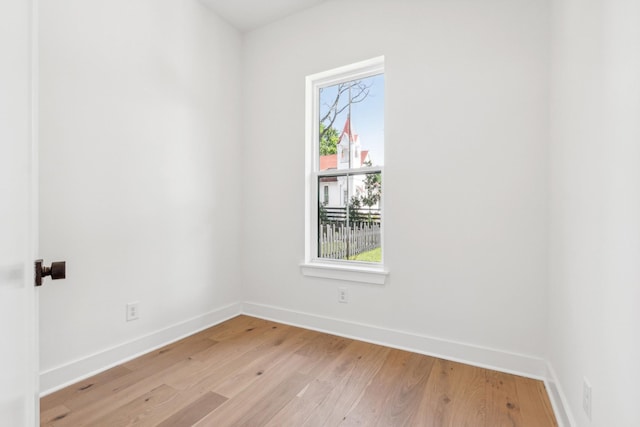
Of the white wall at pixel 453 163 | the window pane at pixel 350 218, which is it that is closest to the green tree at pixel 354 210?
the window pane at pixel 350 218

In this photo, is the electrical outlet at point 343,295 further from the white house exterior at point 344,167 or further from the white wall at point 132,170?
the white wall at point 132,170

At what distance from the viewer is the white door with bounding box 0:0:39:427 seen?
62 cm

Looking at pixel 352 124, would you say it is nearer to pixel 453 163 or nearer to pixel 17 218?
pixel 453 163

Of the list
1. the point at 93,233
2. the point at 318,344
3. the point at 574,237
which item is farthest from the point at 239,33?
the point at 574,237

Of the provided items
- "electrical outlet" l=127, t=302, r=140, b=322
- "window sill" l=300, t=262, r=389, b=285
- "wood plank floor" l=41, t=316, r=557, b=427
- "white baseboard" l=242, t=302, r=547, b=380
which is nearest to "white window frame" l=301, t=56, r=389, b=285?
"window sill" l=300, t=262, r=389, b=285

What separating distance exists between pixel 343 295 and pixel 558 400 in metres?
1.42

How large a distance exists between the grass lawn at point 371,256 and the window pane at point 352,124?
0.72 m

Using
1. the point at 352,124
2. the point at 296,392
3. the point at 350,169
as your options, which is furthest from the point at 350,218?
the point at 296,392

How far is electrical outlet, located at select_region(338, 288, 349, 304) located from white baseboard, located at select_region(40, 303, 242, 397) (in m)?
1.12

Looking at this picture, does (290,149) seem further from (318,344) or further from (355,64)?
(318,344)

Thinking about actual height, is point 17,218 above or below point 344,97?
below

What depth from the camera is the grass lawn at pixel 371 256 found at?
2455 mm

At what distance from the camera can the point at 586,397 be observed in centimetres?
117

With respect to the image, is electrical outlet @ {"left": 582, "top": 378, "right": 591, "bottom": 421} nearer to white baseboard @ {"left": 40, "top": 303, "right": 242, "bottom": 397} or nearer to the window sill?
the window sill
